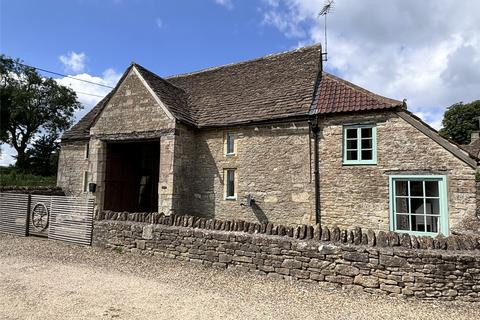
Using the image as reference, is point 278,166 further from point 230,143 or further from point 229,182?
point 230,143

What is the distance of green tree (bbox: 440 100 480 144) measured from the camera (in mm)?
41688

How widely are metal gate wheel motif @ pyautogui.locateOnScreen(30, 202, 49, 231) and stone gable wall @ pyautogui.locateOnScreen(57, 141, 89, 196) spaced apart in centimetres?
491

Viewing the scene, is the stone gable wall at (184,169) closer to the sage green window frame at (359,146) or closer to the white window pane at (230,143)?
the white window pane at (230,143)

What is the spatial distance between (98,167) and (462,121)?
48.0 m

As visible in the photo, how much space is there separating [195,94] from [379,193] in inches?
382

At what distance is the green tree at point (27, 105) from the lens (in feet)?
119

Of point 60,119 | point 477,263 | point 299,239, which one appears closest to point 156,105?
point 299,239

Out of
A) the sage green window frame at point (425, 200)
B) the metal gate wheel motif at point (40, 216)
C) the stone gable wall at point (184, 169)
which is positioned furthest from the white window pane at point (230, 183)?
the metal gate wheel motif at point (40, 216)

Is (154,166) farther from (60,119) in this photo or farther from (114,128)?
(60,119)

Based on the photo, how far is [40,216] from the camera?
35.4 feet

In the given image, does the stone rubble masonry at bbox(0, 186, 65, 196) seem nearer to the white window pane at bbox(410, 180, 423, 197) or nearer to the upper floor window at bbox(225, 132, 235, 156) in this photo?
the upper floor window at bbox(225, 132, 235, 156)

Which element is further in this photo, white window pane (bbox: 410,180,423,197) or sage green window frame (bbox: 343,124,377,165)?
sage green window frame (bbox: 343,124,377,165)

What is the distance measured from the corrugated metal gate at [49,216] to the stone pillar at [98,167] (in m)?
2.39

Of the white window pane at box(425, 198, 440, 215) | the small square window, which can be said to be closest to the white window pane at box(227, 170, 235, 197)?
the small square window
